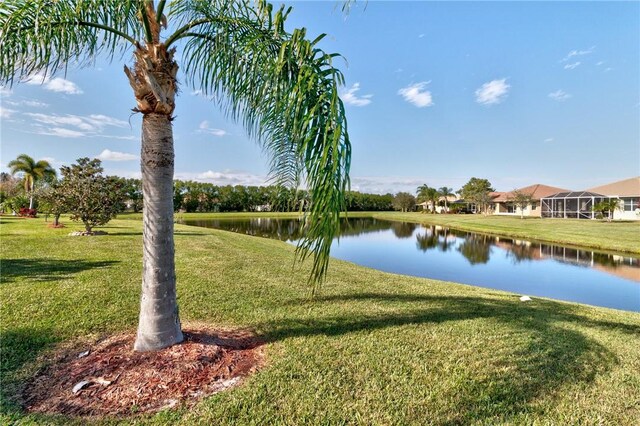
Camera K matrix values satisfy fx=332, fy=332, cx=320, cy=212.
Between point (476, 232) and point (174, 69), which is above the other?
point (174, 69)

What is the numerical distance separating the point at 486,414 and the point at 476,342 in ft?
5.00

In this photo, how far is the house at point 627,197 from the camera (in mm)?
35344

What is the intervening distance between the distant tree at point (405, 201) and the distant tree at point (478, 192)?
1812 cm

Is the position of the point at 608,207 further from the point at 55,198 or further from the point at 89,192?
the point at 55,198

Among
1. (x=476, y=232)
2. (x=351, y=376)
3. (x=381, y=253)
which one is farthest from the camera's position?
(x=476, y=232)

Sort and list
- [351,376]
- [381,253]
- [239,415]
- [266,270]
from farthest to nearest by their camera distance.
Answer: [381,253], [266,270], [351,376], [239,415]

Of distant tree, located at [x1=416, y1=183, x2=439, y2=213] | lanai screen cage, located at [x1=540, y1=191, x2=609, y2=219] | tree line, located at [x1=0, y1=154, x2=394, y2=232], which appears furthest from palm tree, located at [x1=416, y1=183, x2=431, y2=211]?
tree line, located at [x1=0, y1=154, x2=394, y2=232]

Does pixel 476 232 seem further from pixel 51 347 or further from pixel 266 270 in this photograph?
pixel 51 347

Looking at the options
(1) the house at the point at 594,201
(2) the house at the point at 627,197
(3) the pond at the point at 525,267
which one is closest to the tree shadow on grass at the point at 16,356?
(3) the pond at the point at 525,267

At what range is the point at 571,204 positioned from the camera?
4297 centimetres

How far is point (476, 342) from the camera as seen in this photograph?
402cm

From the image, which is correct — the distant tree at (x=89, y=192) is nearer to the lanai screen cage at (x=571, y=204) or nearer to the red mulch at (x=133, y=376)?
the red mulch at (x=133, y=376)

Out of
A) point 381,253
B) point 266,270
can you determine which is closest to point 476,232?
point 381,253

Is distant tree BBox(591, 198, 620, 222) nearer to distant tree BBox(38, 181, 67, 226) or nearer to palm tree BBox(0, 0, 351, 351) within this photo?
palm tree BBox(0, 0, 351, 351)
